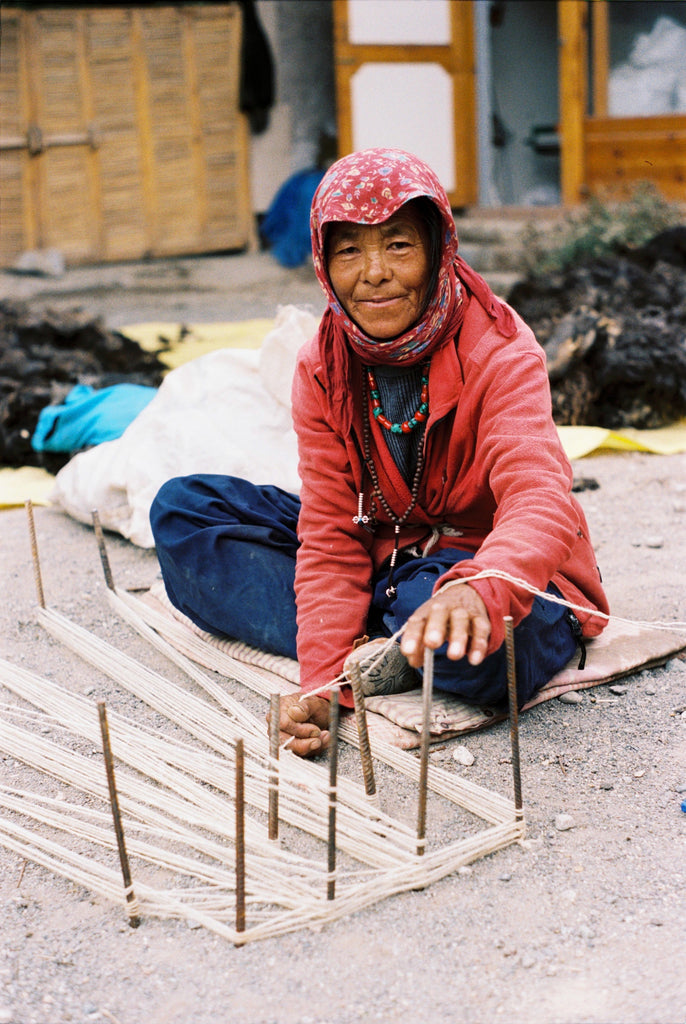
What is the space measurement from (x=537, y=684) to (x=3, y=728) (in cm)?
107

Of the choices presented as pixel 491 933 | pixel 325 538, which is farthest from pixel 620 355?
pixel 491 933

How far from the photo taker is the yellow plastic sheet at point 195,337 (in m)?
5.51

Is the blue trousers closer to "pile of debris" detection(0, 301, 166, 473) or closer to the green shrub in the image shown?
"pile of debris" detection(0, 301, 166, 473)

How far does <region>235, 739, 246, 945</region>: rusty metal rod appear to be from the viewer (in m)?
1.54

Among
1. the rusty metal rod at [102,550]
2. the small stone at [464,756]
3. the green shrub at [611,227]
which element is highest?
the green shrub at [611,227]

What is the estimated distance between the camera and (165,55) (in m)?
8.25

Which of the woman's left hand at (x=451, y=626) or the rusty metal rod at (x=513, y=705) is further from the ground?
the woman's left hand at (x=451, y=626)

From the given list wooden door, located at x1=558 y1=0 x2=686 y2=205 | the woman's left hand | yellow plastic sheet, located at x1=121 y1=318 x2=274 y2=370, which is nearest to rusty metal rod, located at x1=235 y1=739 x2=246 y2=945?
the woman's left hand

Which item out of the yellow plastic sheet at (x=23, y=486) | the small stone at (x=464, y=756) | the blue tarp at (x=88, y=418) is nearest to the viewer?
the small stone at (x=464, y=756)

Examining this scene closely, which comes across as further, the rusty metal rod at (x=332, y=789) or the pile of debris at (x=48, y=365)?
the pile of debris at (x=48, y=365)

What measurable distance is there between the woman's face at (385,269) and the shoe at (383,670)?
0.59 m

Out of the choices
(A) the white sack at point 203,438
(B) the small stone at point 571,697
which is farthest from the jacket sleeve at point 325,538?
(A) the white sack at point 203,438

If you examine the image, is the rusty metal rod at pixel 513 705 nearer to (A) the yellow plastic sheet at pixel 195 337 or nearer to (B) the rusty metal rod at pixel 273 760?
(B) the rusty metal rod at pixel 273 760

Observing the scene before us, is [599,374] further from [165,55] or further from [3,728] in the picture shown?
[165,55]
